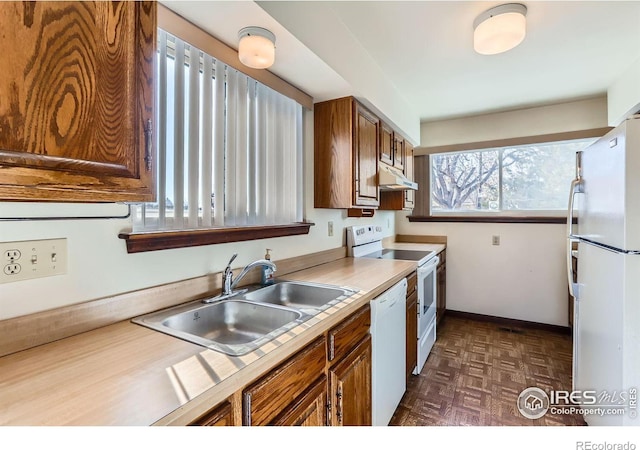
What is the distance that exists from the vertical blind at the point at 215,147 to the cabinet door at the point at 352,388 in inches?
33.8

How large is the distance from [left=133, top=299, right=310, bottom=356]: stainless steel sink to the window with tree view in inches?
122

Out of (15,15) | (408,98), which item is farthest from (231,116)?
(408,98)

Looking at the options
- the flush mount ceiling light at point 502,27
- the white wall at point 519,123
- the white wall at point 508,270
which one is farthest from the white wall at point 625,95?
the flush mount ceiling light at point 502,27

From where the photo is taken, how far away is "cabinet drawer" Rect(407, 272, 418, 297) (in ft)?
6.90

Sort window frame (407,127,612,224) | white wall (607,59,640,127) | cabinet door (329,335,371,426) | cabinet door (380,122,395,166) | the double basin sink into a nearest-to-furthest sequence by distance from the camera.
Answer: the double basin sink → cabinet door (329,335,371,426) → white wall (607,59,640,127) → cabinet door (380,122,395,166) → window frame (407,127,612,224)

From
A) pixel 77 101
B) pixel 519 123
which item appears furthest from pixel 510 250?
pixel 77 101

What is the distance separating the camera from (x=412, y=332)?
2.18 m

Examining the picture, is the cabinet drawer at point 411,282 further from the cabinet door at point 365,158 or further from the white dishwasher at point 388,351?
the cabinet door at point 365,158

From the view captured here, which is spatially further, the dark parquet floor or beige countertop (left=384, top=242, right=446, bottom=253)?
beige countertop (left=384, top=242, right=446, bottom=253)

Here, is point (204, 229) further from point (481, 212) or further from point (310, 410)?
point (481, 212)

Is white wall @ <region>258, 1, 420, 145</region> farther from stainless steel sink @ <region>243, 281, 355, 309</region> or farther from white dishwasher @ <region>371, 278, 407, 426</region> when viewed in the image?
white dishwasher @ <region>371, 278, 407, 426</region>

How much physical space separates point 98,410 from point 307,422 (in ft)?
2.21

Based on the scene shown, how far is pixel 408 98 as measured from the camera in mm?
3039

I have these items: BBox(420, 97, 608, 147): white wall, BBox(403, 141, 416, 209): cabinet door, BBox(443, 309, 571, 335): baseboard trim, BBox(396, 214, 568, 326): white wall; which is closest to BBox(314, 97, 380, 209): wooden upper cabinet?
BBox(403, 141, 416, 209): cabinet door
